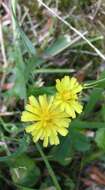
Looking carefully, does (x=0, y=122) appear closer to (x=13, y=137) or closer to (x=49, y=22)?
(x=13, y=137)

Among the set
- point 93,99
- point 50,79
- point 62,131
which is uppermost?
point 50,79

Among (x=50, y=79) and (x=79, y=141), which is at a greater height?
(x=50, y=79)

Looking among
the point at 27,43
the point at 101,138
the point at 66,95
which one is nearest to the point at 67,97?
the point at 66,95

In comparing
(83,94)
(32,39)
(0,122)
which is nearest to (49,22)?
(32,39)

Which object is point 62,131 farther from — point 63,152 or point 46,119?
point 63,152

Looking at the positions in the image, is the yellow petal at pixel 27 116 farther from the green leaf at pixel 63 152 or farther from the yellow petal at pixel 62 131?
the green leaf at pixel 63 152
